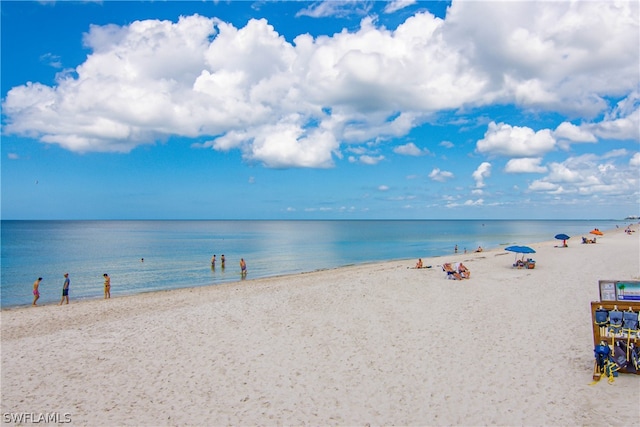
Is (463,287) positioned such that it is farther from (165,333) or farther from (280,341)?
(165,333)

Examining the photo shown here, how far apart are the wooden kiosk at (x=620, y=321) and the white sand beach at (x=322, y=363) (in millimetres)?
409

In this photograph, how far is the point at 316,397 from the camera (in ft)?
29.6

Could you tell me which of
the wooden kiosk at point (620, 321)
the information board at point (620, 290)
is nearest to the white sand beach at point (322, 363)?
the wooden kiosk at point (620, 321)

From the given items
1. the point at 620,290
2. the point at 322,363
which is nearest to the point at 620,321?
the point at 620,290

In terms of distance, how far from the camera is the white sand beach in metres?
8.36

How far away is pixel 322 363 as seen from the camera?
10.9 m

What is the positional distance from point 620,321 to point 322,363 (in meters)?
7.20

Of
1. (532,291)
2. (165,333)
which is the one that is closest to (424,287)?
(532,291)

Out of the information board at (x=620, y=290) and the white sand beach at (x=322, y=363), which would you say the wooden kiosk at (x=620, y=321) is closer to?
the information board at (x=620, y=290)

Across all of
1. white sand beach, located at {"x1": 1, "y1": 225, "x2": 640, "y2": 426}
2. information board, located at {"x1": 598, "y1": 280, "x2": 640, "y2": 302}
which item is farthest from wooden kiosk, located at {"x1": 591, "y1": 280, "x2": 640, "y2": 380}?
white sand beach, located at {"x1": 1, "y1": 225, "x2": 640, "y2": 426}

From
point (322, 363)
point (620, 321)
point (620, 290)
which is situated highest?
point (620, 290)

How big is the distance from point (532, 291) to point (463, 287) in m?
3.26

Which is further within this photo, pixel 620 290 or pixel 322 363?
pixel 322 363

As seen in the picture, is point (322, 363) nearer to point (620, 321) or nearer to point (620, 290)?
point (620, 321)
